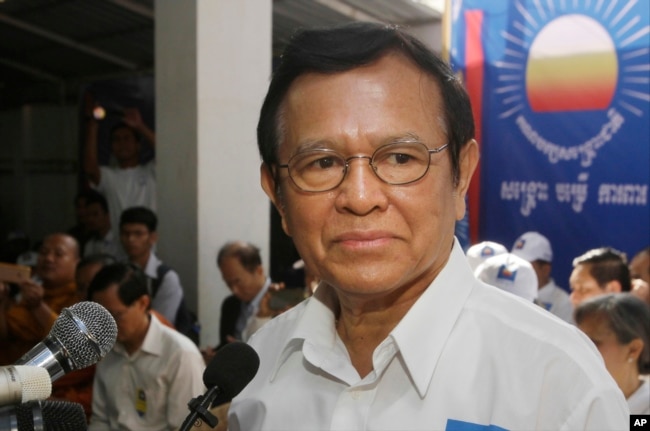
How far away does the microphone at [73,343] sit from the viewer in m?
0.86

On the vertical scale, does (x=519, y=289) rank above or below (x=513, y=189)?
below

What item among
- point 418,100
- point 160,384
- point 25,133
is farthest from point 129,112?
point 418,100

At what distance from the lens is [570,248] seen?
4359mm

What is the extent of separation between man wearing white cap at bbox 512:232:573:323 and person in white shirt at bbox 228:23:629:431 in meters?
3.08

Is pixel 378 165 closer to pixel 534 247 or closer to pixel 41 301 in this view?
pixel 41 301

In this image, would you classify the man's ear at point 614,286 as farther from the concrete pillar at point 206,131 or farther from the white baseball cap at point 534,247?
the concrete pillar at point 206,131

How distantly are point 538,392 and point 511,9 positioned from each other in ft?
13.1

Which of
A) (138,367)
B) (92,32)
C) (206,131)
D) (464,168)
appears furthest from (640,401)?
(92,32)

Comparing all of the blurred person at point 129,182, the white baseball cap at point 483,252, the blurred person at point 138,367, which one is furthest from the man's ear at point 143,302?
the blurred person at point 129,182

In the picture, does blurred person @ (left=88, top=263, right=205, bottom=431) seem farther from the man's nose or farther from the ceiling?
the ceiling

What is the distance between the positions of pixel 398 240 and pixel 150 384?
87.5 inches

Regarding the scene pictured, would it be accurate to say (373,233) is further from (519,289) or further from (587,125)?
(587,125)

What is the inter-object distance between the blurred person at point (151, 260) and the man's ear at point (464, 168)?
9.99ft

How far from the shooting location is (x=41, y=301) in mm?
A: 3605
